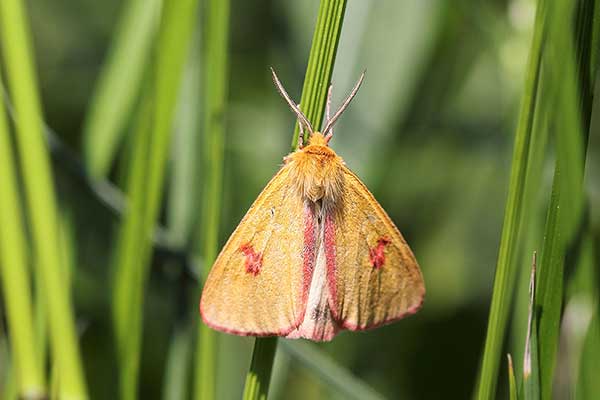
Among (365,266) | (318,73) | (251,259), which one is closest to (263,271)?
(251,259)

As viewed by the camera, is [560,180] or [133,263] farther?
[133,263]

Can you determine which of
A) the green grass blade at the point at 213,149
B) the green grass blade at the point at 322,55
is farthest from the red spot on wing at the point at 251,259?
the green grass blade at the point at 322,55

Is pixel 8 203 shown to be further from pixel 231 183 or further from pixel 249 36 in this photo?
pixel 249 36

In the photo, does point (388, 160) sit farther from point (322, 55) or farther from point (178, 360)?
point (322, 55)

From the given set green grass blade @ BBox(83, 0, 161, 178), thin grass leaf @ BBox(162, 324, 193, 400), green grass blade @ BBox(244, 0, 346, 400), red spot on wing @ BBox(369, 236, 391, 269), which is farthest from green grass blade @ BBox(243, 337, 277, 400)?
green grass blade @ BBox(83, 0, 161, 178)

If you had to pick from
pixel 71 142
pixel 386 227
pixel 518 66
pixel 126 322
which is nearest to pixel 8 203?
pixel 126 322

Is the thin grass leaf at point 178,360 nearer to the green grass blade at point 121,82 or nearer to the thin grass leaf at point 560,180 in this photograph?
the green grass blade at point 121,82

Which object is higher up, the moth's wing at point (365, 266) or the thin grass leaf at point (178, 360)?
the moth's wing at point (365, 266)
